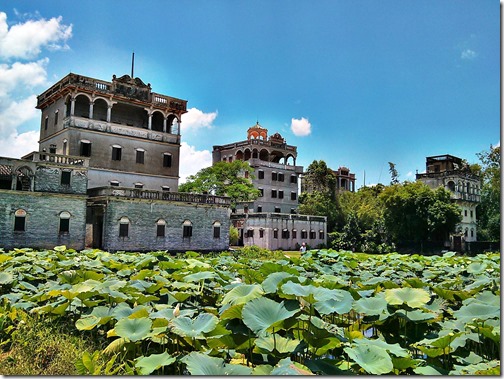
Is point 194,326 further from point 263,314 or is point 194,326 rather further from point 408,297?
point 408,297

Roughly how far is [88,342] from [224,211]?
72.7 feet

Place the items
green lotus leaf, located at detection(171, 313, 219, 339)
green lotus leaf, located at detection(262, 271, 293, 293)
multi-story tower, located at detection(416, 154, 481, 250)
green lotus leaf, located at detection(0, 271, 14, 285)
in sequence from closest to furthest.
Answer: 1. green lotus leaf, located at detection(171, 313, 219, 339)
2. green lotus leaf, located at detection(262, 271, 293, 293)
3. green lotus leaf, located at detection(0, 271, 14, 285)
4. multi-story tower, located at detection(416, 154, 481, 250)

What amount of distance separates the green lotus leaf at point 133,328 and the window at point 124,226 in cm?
1951

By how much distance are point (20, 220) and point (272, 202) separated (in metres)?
22.9

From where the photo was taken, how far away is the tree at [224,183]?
3334 cm

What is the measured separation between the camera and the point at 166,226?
24.5 meters

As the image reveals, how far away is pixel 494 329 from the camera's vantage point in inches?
151

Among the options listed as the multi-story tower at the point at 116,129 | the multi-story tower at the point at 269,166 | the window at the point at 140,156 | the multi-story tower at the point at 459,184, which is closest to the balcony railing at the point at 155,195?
the multi-story tower at the point at 116,129

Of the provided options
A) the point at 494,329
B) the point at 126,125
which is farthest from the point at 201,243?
the point at 494,329

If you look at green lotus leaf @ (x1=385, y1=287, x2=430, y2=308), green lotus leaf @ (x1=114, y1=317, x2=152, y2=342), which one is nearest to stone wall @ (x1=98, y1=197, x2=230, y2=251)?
green lotus leaf @ (x1=114, y1=317, x2=152, y2=342)

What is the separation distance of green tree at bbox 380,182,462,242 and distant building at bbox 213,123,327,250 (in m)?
5.95

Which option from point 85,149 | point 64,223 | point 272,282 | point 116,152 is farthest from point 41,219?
point 272,282

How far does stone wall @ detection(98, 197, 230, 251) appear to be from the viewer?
2256 centimetres

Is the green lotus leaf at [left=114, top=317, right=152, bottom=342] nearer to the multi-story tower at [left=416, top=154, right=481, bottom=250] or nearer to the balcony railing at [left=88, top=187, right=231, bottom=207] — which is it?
the balcony railing at [left=88, top=187, right=231, bottom=207]
